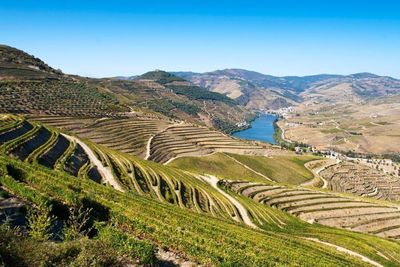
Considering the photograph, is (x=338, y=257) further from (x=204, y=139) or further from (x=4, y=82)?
(x=4, y=82)

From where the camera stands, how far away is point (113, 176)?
60250 mm

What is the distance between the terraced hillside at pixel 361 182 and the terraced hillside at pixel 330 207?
154 ft

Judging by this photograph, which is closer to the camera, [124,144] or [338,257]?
[338,257]

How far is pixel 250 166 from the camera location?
149625 mm

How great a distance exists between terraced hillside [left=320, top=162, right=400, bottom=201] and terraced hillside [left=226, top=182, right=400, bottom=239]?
46.9 metres

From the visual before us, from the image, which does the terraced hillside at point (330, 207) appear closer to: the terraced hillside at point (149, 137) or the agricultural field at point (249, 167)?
the agricultural field at point (249, 167)

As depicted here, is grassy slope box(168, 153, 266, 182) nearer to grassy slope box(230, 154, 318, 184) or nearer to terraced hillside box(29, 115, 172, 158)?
grassy slope box(230, 154, 318, 184)

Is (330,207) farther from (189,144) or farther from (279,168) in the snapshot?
(189,144)

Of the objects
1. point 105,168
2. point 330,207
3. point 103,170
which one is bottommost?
point 330,207

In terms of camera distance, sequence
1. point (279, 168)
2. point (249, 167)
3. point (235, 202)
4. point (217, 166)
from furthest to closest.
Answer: point (279, 168) → point (249, 167) → point (217, 166) → point (235, 202)

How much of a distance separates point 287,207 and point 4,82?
12730cm

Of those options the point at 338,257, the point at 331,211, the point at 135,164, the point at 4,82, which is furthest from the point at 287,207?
the point at 4,82

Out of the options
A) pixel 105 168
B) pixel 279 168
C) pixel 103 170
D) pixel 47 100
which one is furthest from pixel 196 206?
pixel 47 100

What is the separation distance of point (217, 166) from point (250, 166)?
60.8ft
